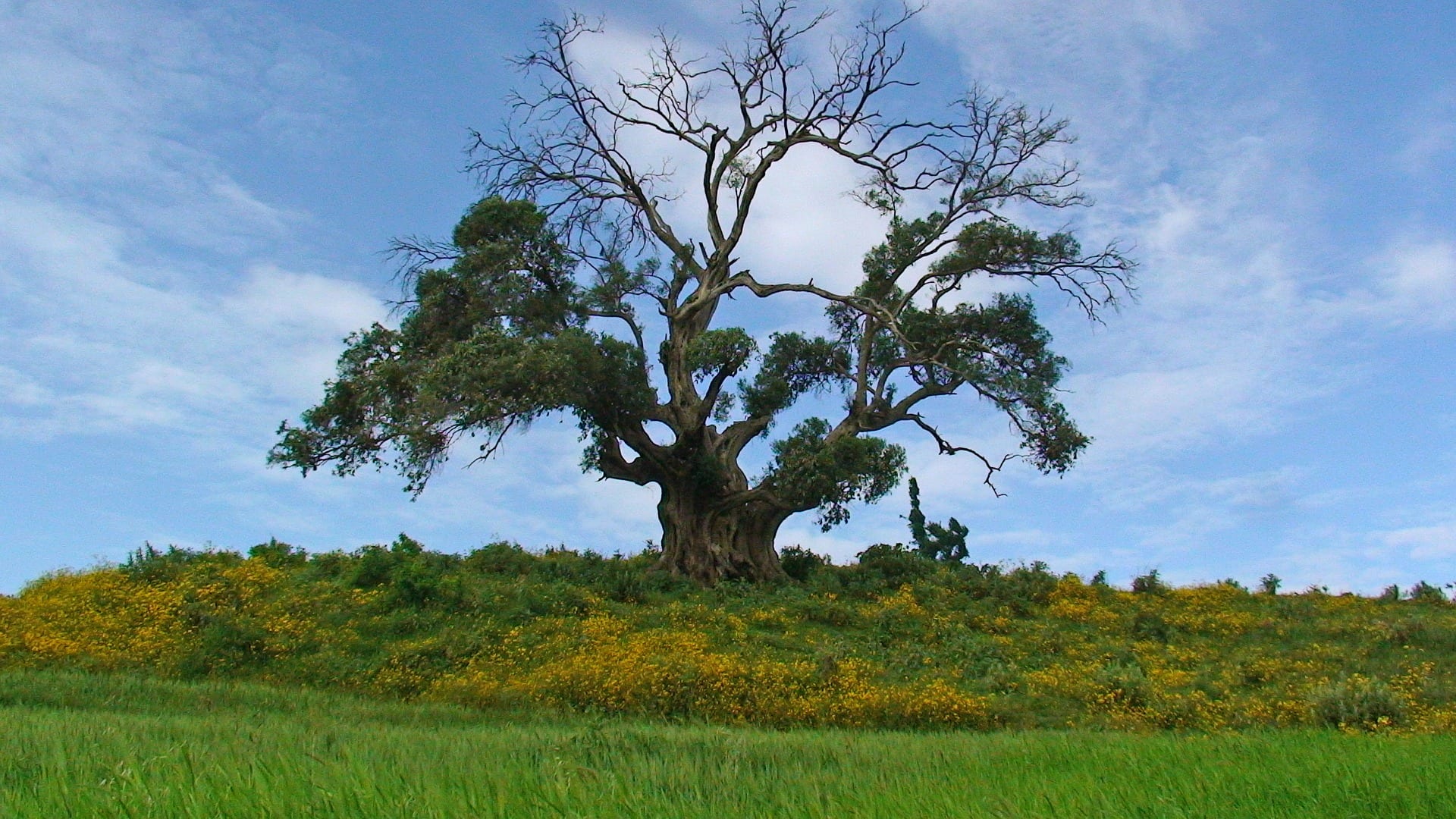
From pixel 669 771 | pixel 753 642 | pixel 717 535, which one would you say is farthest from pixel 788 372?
pixel 669 771

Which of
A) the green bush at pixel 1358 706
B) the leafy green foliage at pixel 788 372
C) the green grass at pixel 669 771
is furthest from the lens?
the leafy green foliage at pixel 788 372

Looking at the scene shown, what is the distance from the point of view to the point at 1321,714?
46.3ft

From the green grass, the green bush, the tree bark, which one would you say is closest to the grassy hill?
the green bush

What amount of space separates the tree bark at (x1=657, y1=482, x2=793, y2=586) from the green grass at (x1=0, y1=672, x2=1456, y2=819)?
13.6m

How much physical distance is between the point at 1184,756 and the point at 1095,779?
1975 mm

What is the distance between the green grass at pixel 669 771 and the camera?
169 inches

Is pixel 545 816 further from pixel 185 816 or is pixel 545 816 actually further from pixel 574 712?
pixel 574 712

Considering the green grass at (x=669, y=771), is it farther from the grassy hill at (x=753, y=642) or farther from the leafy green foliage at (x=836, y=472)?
the leafy green foliage at (x=836, y=472)

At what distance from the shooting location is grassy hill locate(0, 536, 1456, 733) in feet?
50.7

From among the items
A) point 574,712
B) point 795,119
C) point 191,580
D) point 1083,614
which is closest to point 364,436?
point 191,580

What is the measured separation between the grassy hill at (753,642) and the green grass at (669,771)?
380 cm

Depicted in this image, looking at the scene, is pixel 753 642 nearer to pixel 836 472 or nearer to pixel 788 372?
pixel 836 472

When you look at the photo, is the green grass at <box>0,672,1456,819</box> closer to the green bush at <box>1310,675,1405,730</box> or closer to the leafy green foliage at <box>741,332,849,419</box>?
the green bush at <box>1310,675,1405,730</box>

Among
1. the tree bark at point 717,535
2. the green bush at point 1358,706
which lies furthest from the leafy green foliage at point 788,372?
the green bush at point 1358,706
